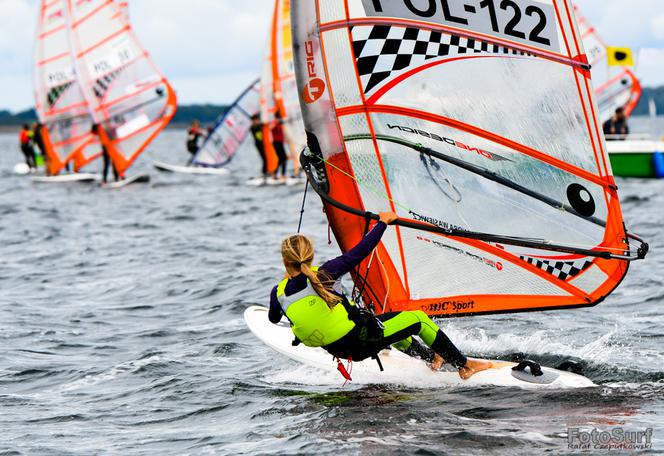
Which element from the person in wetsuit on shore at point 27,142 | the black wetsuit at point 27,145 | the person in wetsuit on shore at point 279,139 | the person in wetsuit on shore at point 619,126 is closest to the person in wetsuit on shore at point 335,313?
the person in wetsuit on shore at point 619,126

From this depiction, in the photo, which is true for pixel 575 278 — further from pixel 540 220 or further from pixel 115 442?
pixel 115 442

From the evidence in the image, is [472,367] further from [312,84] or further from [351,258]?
[312,84]

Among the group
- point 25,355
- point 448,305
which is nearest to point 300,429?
point 448,305

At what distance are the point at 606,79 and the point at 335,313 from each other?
20.6 m

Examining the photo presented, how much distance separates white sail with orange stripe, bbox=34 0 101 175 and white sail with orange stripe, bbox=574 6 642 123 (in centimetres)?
1188

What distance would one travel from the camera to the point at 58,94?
84.2ft

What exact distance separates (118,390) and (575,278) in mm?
3123

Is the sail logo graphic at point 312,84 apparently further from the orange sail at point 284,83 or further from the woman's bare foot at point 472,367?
the orange sail at point 284,83

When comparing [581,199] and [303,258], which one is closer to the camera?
[303,258]

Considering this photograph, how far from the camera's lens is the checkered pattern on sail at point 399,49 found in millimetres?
6723

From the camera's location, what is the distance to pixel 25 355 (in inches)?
332

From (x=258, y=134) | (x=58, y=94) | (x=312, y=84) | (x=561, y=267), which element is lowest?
(x=258, y=134)

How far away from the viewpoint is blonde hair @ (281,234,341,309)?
6.27m

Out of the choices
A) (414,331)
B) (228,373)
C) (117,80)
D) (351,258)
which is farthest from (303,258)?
(117,80)
